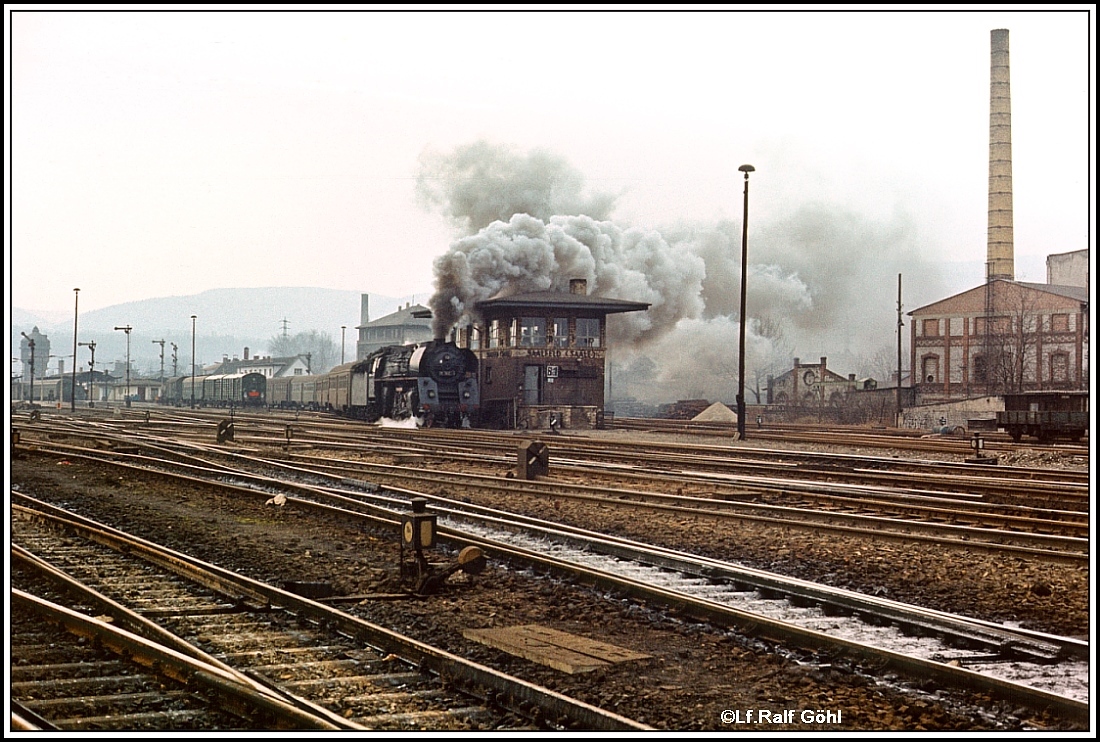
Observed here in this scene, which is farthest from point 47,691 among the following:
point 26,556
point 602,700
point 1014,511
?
point 1014,511

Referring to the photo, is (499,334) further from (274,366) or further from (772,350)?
(274,366)

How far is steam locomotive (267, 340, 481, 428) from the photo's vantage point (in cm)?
Answer: 3759

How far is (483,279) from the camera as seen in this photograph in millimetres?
42656

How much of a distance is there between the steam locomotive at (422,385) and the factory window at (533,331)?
7.25 ft

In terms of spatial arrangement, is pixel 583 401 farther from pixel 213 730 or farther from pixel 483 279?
pixel 213 730

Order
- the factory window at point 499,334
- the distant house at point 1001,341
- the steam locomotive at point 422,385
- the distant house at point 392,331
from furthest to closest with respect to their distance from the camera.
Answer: the distant house at point 392,331 → the distant house at point 1001,341 → the factory window at point 499,334 → the steam locomotive at point 422,385

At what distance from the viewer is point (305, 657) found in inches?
261

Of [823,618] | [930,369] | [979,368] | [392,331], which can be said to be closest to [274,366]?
[392,331]

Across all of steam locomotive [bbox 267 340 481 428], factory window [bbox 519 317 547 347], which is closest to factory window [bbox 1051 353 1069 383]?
factory window [bbox 519 317 547 347]

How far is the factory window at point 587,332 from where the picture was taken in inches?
1602

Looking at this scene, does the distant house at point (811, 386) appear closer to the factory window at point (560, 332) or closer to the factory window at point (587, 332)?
the factory window at point (587, 332)

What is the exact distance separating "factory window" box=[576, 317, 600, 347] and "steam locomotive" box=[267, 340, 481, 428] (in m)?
4.40

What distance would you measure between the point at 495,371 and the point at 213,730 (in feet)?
115

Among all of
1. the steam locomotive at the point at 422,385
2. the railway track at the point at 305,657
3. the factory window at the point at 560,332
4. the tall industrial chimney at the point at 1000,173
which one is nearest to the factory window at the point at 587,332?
the factory window at the point at 560,332
